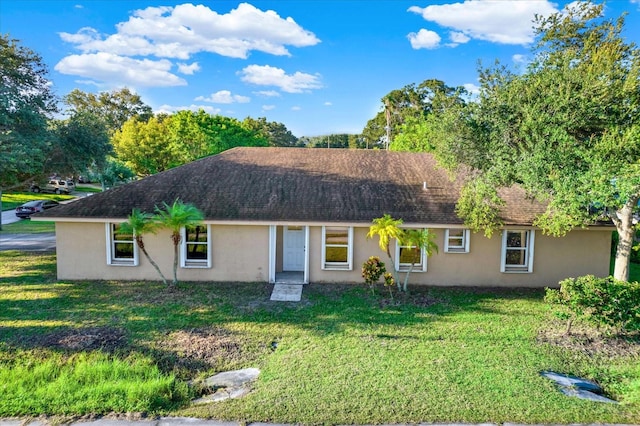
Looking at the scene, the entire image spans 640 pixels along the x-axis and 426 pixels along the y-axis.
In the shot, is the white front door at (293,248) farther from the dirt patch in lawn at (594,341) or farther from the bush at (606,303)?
the bush at (606,303)

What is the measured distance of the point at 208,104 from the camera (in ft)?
118

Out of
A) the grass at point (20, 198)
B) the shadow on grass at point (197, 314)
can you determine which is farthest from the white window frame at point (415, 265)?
the grass at point (20, 198)

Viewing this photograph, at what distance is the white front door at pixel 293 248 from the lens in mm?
14727

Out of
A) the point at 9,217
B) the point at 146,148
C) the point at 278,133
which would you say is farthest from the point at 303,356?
the point at 278,133

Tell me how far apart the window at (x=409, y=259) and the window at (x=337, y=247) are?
166 cm

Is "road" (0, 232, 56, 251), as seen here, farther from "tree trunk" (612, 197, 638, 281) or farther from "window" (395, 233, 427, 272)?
"tree trunk" (612, 197, 638, 281)

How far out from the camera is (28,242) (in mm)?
20500

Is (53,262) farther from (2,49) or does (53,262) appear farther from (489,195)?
(489,195)

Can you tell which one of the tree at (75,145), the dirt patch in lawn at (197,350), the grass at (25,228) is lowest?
the dirt patch in lawn at (197,350)

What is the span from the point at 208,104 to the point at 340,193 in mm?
26056

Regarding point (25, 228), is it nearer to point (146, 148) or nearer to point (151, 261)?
point (146, 148)

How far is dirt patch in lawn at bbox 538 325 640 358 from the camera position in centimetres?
858

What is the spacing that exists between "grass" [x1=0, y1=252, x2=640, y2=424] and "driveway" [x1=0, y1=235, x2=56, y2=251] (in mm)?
7203

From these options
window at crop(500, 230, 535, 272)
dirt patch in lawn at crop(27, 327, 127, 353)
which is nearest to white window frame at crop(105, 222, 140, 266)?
dirt patch in lawn at crop(27, 327, 127, 353)
